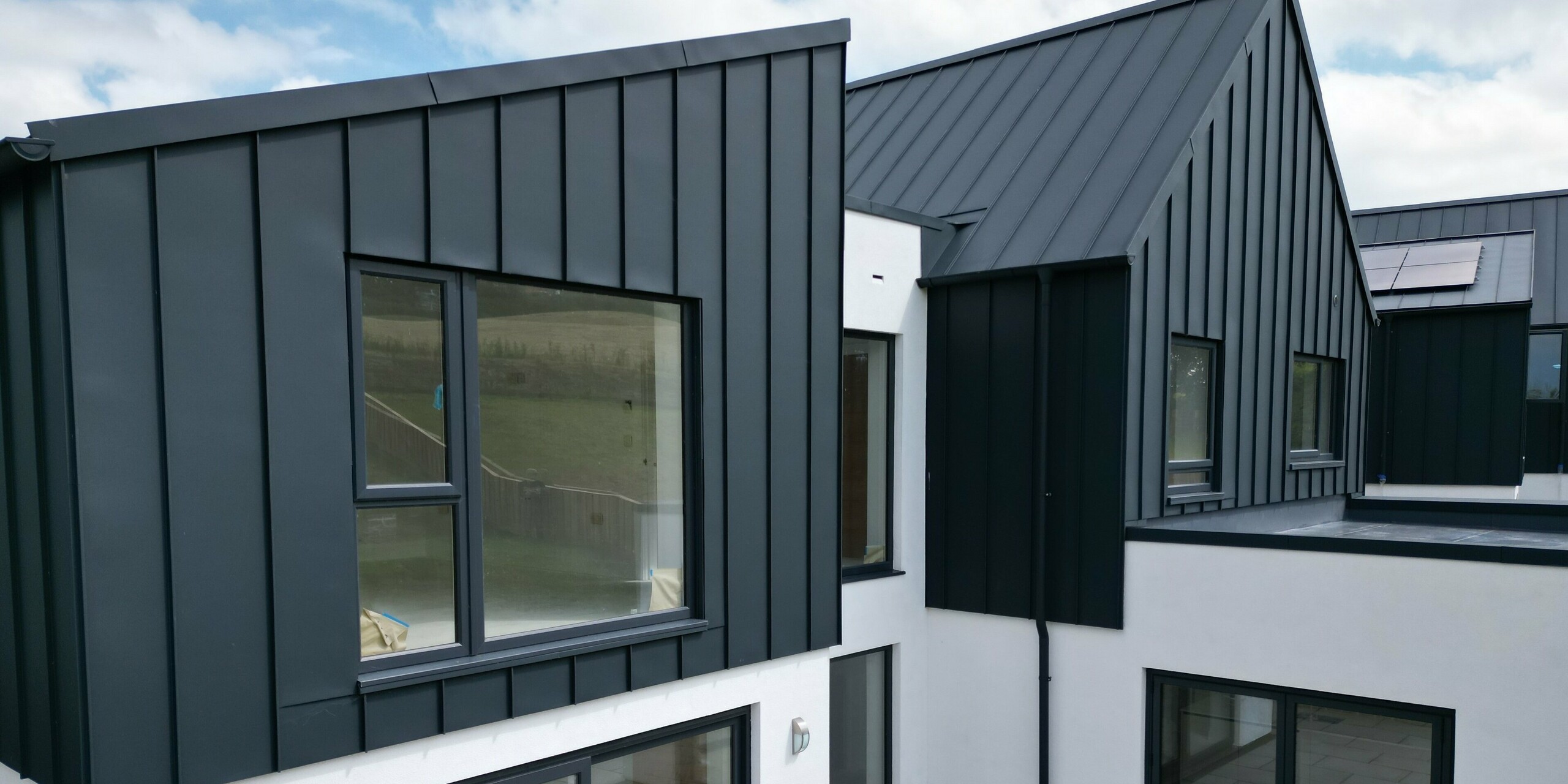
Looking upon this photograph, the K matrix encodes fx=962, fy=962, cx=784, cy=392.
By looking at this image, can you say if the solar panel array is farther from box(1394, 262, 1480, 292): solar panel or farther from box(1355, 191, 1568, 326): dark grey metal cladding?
box(1355, 191, 1568, 326): dark grey metal cladding

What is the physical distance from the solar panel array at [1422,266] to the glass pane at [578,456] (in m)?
13.6

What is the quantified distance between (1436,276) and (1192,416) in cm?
945

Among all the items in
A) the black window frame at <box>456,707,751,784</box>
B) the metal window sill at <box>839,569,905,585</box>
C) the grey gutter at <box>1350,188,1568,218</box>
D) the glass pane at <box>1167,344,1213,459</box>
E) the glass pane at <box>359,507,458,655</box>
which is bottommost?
the black window frame at <box>456,707,751,784</box>

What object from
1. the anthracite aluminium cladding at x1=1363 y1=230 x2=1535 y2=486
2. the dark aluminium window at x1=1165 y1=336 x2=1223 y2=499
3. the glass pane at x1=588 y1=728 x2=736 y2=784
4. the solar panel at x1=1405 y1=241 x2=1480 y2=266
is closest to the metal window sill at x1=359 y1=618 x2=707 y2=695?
→ the glass pane at x1=588 y1=728 x2=736 y2=784

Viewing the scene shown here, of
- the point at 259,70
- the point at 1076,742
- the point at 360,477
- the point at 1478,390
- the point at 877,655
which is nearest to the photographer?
the point at 360,477

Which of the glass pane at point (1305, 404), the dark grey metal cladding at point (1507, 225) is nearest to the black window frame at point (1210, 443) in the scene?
the glass pane at point (1305, 404)

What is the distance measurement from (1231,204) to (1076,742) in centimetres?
456

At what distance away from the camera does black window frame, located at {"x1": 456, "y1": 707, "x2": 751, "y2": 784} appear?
12.9ft

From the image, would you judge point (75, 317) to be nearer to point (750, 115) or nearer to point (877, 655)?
point (750, 115)

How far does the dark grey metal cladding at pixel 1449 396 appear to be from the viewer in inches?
526

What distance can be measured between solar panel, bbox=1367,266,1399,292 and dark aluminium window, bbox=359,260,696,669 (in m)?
13.6

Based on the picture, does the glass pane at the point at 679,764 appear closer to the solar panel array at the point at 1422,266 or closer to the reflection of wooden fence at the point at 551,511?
the reflection of wooden fence at the point at 551,511

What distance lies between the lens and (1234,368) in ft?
26.3

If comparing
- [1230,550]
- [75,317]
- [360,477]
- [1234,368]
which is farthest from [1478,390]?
[75,317]
